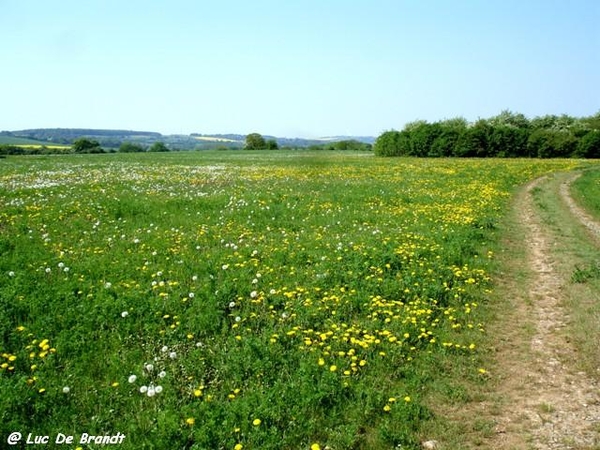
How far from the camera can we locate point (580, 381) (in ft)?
20.2

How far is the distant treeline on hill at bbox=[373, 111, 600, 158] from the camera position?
64500mm

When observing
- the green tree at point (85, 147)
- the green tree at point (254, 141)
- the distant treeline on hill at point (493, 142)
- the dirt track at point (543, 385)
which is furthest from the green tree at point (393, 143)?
the dirt track at point (543, 385)

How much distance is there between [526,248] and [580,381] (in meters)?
7.51

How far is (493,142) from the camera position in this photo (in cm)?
6819

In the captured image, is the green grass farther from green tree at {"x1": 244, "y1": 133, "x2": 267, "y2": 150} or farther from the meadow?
green tree at {"x1": 244, "y1": 133, "x2": 267, "y2": 150}

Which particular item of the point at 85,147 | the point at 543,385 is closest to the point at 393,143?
the point at 85,147

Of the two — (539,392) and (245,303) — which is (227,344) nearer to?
(245,303)

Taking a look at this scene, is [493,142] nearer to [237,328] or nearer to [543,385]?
[543,385]

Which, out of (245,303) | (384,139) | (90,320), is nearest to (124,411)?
(90,320)

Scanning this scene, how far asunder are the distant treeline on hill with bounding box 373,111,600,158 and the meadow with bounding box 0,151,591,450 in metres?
59.0

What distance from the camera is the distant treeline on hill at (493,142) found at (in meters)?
64.5

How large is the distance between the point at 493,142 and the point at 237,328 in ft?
228

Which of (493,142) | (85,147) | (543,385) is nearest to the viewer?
(543,385)

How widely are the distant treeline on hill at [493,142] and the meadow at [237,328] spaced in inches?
2324
